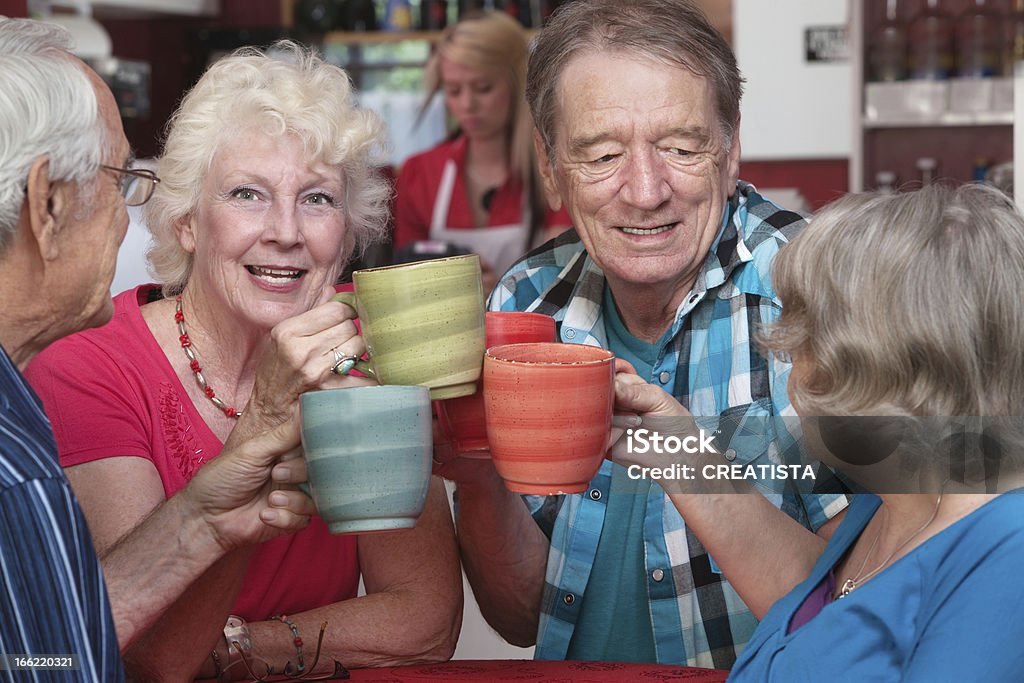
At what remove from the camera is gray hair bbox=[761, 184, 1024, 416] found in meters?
0.89

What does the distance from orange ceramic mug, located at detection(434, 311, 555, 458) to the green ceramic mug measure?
43mm

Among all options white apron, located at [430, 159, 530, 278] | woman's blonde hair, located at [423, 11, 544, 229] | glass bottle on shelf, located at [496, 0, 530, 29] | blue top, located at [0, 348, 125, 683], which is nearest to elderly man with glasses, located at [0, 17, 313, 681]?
blue top, located at [0, 348, 125, 683]

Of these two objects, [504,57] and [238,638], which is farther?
[504,57]

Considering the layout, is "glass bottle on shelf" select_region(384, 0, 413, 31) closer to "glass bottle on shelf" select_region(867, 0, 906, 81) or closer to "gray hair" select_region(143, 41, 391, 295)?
"glass bottle on shelf" select_region(867, 0, 906, 81)

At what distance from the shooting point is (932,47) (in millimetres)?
4031

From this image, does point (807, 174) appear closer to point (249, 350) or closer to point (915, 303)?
point (249, 350)

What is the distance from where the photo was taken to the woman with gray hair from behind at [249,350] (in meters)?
1.28

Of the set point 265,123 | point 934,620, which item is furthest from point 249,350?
point 934,620

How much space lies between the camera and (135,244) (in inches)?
81.0

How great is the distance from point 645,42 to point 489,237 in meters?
2.09

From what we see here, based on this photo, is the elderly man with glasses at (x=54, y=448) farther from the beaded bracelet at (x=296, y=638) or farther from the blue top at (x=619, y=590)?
the blue top at (x=619, y=590)

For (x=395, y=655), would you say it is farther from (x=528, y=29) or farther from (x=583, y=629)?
(x=528, y=29)

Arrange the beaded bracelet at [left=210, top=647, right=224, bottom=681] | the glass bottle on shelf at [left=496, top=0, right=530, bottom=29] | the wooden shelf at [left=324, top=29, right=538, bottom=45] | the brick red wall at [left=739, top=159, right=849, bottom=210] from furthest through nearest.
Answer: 1. the wooden shelf at [left=324, top=29, right=538, bottom=45]
2. the glass bottle on shelf at [left=496, top=0, right=530, bottom=29]
3. the brick red wall at [left=739, top=159, right=849, bottom=210]
4. the beaded bracelet at [left=210, top=647, right=224, bottom=681]

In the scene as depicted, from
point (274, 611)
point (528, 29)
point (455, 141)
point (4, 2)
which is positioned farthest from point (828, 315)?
point (528, 29)
